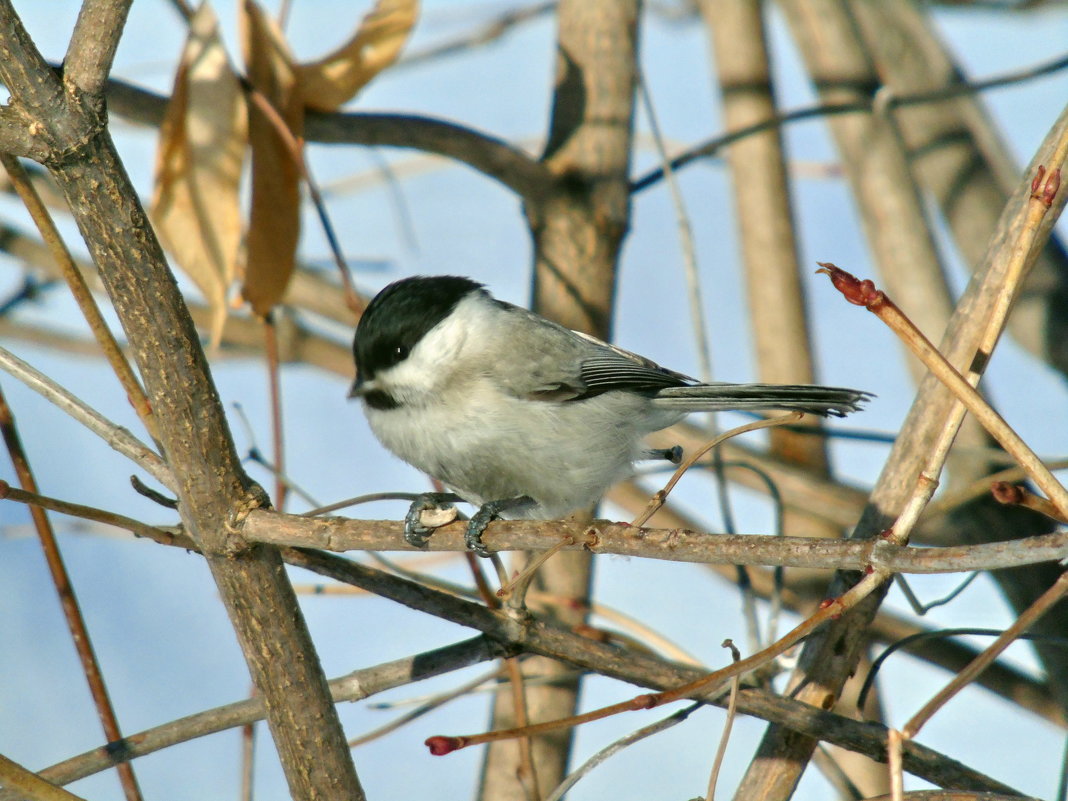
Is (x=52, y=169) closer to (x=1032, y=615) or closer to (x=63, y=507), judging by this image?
(x=63, y=507)

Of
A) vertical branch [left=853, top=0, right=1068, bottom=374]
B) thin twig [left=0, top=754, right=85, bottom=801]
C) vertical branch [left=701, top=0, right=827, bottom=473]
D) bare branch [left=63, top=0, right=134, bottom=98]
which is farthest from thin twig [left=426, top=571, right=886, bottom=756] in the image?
vertical branch [left=853, top=0, right=1068, bottom=374]

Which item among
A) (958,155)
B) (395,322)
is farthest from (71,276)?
(958,155)

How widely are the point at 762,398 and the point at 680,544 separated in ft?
2.63

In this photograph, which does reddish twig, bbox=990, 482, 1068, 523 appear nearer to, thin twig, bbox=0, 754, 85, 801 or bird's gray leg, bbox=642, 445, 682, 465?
thin twig, bbox=0, 754, 85, 801

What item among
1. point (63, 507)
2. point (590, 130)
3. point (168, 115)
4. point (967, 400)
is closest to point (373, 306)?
point (168, 115)

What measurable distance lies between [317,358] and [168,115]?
99 cm

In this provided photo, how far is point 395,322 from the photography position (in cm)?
160

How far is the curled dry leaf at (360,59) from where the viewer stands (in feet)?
5.33

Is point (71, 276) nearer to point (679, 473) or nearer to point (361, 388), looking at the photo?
point (361, 388)

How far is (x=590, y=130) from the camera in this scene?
1.85m

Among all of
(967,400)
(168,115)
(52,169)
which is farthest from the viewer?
(168,115)

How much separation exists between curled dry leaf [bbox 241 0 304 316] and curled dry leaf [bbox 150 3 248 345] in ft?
0.15

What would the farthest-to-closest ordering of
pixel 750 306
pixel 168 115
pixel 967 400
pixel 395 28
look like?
pixel 750 306 → pixel 395 28 → pixel 168 115 → pixel 967 400

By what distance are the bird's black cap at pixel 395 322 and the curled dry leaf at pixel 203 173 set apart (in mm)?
227
